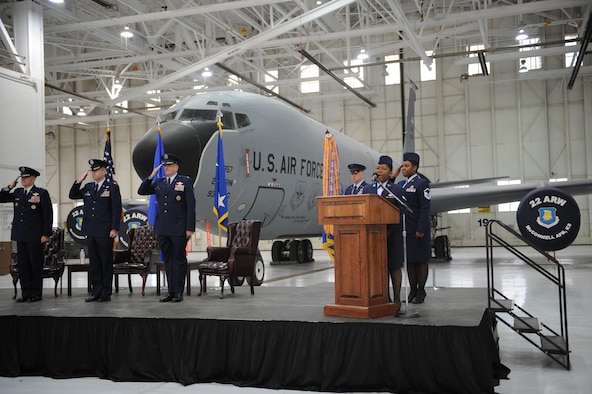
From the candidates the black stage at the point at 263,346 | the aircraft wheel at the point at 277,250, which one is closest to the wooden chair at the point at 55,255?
the black stage at the point at 263,346

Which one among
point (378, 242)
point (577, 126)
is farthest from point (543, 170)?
point (378, 242)

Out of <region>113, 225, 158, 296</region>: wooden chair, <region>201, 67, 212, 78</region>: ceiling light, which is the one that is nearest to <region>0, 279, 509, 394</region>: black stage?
<region>113, 225, 158, 296</region>: wooden chair

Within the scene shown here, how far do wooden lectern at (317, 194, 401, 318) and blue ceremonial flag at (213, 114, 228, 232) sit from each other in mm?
4082

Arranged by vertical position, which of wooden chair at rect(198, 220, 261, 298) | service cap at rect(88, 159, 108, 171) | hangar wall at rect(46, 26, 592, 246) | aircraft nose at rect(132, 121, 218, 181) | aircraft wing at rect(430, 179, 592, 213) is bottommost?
wooden chair at rect(198, 220, 261, 298)

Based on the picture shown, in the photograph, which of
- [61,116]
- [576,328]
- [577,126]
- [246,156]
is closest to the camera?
[576,328]

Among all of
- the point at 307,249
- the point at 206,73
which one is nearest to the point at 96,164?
the point at 307,249

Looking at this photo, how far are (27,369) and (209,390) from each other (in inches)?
72.2

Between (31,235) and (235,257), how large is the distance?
2331 millimetres

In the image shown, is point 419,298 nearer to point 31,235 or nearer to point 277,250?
point 31,235

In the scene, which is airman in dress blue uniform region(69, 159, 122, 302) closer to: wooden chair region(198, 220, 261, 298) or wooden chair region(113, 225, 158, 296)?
wooden chair region(113, 225, 158, 296)

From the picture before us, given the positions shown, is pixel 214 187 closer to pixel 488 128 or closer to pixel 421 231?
pixel 421 231

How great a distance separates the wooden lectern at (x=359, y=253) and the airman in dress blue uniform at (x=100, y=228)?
9.21ft

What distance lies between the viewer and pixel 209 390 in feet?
14.5

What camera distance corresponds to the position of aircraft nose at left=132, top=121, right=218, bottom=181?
8.80m
